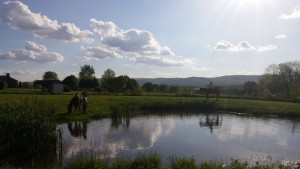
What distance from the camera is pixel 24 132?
15.5 meters

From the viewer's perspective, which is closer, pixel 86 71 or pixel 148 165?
pixel 148 165

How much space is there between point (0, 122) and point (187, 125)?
1632cm

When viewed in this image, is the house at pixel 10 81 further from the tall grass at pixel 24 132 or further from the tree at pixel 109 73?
the tall grass at pixel 24 132

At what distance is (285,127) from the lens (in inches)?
1107

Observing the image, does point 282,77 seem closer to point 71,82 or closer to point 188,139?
point 71,82

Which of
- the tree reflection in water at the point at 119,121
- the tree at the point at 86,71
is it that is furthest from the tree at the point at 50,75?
the tree reflection in water at the point at 119,121

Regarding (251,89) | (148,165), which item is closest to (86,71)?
(251,89)

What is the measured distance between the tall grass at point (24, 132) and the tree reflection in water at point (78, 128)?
4652 mm

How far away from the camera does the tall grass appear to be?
1518 centimetres

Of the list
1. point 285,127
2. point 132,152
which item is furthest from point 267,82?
point 132,152

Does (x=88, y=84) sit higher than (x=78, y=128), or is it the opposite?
(x=88, y=84)

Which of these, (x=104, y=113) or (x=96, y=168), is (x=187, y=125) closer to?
(x=104, y=113)

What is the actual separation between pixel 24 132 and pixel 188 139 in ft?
32.7

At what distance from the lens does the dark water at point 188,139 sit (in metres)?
17.1
